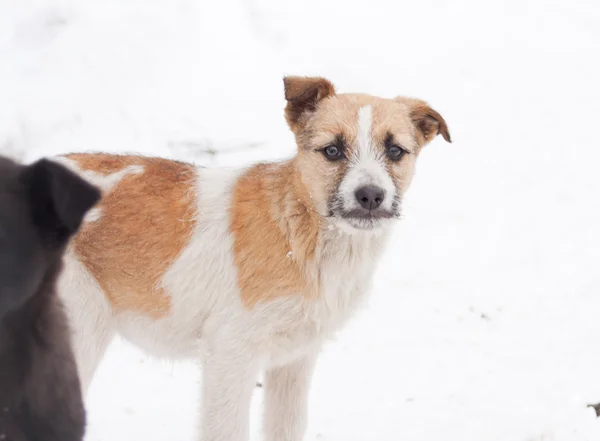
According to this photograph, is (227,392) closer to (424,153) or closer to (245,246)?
(245,246)

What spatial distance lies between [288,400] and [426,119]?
2046 mm

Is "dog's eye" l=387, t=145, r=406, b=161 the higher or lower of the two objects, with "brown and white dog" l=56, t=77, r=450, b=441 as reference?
higher

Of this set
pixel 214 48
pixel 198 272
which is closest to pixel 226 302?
pixel 198 272

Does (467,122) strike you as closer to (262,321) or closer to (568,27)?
(568,27)

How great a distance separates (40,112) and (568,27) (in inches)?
340

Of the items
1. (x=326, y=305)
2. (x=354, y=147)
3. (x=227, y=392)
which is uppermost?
(x=354, y=147)

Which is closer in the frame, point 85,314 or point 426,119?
point 85,314

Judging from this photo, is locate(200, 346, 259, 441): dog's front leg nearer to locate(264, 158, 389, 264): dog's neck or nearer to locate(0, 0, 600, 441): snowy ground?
locate(264, 158, 389, 264): dog's neck

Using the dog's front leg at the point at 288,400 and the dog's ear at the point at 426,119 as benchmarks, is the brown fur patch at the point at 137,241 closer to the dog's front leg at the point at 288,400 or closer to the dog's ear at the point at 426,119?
the dog's front leg at the point at 288,400

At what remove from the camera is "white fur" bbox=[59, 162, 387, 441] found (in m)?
4.50

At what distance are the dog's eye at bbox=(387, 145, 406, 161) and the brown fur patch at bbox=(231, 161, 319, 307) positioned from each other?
0.54 meters

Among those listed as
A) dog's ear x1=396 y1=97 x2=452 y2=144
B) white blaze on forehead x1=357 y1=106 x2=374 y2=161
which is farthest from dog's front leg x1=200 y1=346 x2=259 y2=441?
dog's ear x1=396 y1=97 x2=452 y2=144

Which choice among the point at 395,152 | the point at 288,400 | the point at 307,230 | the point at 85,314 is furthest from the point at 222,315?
the point at 395,152

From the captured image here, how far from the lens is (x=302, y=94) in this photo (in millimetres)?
4727
